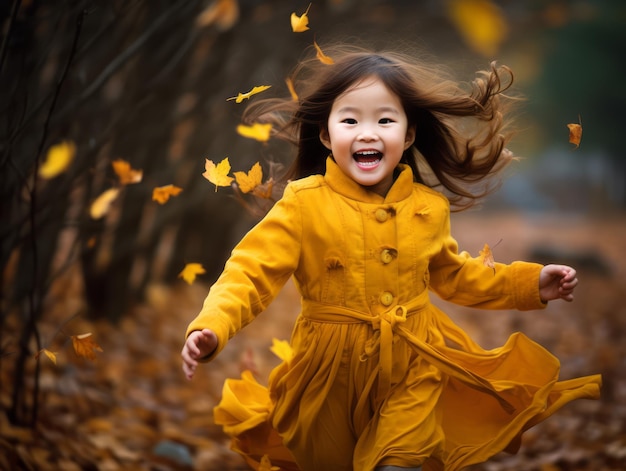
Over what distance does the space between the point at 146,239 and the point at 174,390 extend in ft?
5.08

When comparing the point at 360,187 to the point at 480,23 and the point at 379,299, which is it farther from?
the point at 480,23

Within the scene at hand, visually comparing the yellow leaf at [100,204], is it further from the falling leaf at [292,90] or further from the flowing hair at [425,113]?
the falling leaf at [292,90]

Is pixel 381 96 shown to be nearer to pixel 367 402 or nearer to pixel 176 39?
pixel 367 402

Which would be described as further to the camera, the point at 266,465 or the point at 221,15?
the point at 221,15

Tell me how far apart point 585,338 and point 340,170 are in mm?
5470

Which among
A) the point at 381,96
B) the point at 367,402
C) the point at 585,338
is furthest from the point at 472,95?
the point at 585,338

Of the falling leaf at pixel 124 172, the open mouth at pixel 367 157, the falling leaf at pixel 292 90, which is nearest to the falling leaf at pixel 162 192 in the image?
the falling leaf at pixel 124 172

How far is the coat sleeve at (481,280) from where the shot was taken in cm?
308

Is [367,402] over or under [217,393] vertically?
over

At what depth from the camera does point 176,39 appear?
16.0ft

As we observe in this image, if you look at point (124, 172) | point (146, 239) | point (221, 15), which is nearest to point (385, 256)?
point (124, 172)

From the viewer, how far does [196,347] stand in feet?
7.80

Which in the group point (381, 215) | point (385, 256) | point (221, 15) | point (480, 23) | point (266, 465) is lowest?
point (266, 465)

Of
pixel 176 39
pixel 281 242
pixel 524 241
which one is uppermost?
pixel 176 39
